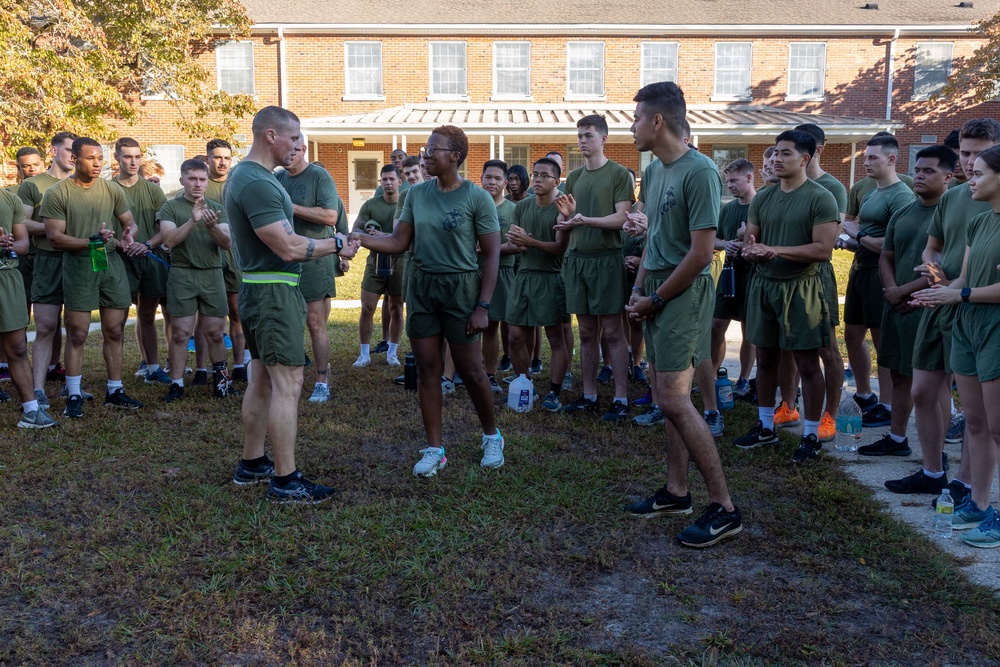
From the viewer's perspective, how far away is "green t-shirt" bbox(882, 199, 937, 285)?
17.8ft

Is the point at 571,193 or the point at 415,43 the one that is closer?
the point at 571,193

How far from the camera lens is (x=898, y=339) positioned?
5492mm

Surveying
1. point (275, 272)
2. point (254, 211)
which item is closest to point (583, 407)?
point (275, 272)

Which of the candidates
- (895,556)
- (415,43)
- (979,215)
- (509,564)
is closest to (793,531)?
(895,556)

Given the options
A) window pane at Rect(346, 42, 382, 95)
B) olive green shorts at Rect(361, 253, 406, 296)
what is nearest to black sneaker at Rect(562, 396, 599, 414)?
olive green shorts at Rect(361, 253, 406, 296)

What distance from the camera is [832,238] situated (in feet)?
Result: 17.7

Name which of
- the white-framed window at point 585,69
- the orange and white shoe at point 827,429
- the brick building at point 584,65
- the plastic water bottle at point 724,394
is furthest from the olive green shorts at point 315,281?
the white-framed window at point 585,69

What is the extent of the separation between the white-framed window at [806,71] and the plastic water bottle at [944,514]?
74.9 feet

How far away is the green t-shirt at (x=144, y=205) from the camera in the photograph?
7598mm

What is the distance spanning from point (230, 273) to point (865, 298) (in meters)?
5.68

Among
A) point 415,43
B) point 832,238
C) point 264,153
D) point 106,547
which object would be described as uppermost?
point 415,43

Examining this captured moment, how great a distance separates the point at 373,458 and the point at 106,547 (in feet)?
6.09

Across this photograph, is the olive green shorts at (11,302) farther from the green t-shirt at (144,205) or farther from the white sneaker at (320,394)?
the white sneaker at (320,394)

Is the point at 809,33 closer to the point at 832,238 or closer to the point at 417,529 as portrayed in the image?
the point at 832,238
